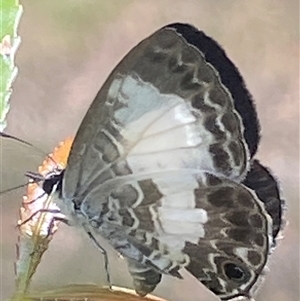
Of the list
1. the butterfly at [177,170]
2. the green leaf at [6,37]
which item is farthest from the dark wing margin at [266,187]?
the green leaf at [6,37]

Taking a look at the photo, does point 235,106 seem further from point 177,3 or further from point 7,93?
point 177,3

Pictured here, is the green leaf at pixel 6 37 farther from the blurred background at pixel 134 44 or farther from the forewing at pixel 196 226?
the blurred background at pixel 134 44

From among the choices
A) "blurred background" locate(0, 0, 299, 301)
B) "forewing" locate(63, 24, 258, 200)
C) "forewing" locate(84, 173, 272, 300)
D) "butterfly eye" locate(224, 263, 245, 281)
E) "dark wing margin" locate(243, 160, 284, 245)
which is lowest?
"butterfly eye" locate(224, 263, 245, 281)

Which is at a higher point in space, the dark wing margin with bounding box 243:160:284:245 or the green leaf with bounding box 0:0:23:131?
the green leaf with bounding box 0:0:23:131

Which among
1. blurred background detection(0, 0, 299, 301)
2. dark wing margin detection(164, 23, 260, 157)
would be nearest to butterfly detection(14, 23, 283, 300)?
dark wing margin detection(164, 23, 260, 157)

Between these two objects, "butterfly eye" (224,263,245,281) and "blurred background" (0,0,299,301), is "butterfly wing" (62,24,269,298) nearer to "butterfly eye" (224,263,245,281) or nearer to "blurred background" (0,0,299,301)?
"butterfly eye" (224,263,245,281)

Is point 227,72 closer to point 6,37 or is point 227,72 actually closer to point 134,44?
point 6,37

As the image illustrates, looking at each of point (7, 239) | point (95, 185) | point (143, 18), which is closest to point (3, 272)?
point (7, 239)

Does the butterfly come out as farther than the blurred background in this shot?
No
